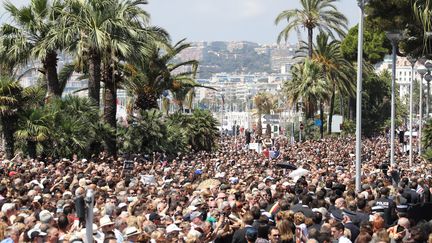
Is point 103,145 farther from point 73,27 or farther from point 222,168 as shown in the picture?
point 222,168

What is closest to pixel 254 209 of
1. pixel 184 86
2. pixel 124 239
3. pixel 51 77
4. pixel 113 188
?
pixel 124 239

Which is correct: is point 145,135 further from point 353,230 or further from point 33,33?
point 353,230

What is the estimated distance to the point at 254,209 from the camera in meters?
11.4

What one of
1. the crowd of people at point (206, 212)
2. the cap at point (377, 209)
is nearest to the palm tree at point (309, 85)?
the crowd of people at point (206, 212)

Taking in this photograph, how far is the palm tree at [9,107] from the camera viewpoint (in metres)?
25.2

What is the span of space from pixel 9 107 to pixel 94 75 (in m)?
5.93

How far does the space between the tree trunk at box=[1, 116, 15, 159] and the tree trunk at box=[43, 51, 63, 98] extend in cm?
487

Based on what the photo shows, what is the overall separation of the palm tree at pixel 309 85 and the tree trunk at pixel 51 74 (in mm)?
27534

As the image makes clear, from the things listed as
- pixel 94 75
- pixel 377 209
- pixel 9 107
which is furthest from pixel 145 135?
pixel 377 209

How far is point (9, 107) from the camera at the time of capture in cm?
2536

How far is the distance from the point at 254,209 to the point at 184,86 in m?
32.7

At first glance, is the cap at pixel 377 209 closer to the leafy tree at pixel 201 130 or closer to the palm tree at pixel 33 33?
the palm tree at pixel 33 33

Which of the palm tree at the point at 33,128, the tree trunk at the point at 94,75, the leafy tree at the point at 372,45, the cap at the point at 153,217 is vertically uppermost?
the leafy tree at the point at 372,45

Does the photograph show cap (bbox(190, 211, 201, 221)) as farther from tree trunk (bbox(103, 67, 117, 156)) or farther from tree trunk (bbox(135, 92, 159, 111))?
tree trunk (bbox(135, 92, 159, 111))
